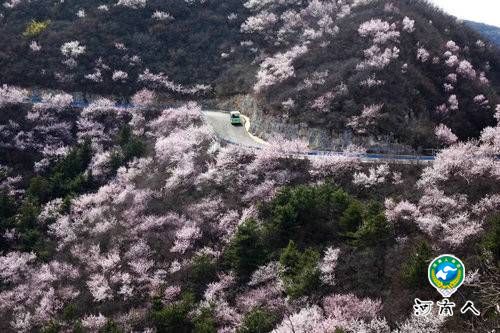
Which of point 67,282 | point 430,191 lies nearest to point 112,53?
point 67,282

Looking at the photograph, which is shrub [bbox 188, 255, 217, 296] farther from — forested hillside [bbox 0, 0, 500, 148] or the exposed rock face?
forested hillside [bbox 0, 0, 500, 148]

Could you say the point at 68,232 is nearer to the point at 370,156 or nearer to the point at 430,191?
the point at 370,156

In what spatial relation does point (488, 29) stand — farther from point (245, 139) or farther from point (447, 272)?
point (447, 272)
